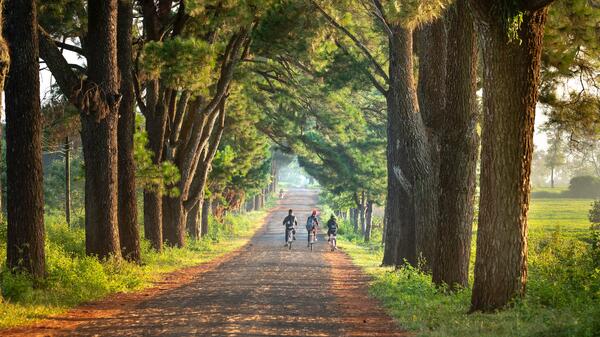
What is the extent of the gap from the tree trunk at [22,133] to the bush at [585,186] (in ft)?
281

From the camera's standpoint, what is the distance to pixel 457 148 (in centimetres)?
1551

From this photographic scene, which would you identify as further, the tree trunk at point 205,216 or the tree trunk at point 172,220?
the tree trunk at point 205,216

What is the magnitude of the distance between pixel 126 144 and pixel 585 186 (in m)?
81.8

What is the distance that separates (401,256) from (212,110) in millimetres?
10048

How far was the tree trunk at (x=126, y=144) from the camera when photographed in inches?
824

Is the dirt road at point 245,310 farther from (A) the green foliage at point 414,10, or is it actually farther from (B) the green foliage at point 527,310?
(A) the green foliage at point 414,10

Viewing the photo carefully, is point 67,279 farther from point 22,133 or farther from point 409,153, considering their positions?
point 409,153

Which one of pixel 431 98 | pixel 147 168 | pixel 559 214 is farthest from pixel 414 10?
pixel 559 214

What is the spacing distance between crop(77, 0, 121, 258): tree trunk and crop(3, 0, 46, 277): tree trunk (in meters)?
3.18

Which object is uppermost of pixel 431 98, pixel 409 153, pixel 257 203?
pixel 431 98

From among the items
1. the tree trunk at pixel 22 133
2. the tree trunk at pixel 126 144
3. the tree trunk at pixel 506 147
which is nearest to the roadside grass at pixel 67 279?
the tree trunk at pixel 22 133

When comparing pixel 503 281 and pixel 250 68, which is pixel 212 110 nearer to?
pixel 250 68

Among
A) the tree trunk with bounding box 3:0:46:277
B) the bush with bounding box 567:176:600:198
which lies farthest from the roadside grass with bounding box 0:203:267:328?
the bush with bounding box 567:176:600:198

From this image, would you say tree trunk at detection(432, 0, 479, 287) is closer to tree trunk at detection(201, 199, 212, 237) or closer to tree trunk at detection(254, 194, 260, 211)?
tree trunk at detection(201, 199, 212, 237)
